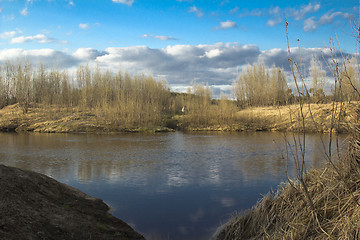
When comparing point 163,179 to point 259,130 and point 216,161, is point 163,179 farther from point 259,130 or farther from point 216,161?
point 259,130

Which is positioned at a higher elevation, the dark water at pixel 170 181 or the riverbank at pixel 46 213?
the riverbank at pixel 46 213

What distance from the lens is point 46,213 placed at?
193 inches

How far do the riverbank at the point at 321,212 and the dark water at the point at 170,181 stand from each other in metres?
0.58

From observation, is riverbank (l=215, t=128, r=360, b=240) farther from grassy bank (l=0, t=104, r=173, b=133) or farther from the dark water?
grassy bank (l=0, t=104, r=173, b=133)

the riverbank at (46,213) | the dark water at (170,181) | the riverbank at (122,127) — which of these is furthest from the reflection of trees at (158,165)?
the riverbank at (122,127)

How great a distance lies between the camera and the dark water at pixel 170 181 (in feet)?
21.6

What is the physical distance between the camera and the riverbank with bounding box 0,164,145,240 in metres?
4.13

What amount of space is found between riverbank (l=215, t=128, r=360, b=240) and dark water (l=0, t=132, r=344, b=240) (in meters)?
0.58

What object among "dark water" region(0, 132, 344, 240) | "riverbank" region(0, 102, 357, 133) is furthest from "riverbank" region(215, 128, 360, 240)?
"riverbank" region(0, 102, 357, 133)

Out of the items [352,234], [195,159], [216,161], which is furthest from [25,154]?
[352,234]

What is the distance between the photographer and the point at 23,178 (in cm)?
593

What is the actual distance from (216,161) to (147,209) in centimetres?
702

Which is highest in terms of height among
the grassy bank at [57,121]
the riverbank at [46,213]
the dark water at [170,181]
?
the grassy bank at [57,121]

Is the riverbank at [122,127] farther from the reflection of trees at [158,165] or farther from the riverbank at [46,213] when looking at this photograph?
the riverbank at [46,213]
